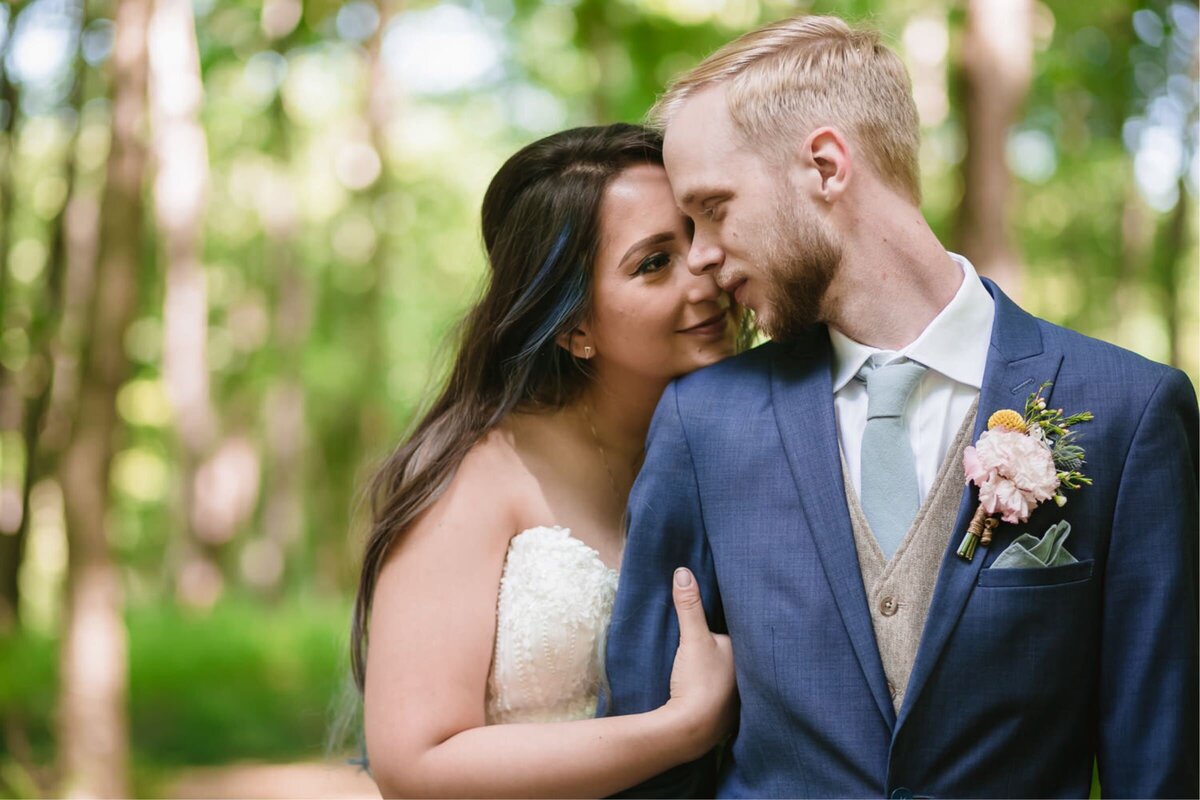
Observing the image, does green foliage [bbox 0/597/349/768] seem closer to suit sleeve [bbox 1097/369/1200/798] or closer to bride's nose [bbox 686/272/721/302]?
bride's nose [bbox 686/272/721/302]

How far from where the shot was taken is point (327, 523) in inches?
971

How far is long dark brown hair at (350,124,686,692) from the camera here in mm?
3018

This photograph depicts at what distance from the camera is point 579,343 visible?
3129 millimetres

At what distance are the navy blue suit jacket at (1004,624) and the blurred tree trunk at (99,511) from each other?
16.1ft

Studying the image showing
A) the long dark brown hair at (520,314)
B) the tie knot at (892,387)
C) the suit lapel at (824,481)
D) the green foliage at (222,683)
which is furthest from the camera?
the green foliage at (222,683)

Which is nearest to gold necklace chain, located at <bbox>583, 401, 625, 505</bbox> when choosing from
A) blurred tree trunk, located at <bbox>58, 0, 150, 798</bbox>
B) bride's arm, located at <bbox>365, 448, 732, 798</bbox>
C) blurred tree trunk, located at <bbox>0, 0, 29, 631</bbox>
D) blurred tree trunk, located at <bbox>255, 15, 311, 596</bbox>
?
bride's arm, located at <bbox>365, 448, 732, 798</bbox>

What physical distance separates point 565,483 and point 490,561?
0.34 meters

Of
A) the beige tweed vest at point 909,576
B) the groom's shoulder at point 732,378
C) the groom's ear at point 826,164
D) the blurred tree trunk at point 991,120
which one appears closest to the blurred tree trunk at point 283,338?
the blurred tree trunk at point 991,120

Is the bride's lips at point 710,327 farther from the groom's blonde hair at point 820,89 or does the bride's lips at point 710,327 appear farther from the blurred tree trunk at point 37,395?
the blurred tree trunk at point 37,395

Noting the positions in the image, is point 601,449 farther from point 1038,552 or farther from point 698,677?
point 1038,552

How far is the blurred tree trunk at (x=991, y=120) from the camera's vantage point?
5.67 m

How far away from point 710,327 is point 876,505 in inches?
30.3

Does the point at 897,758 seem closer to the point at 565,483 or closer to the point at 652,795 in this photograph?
the point at 652,795

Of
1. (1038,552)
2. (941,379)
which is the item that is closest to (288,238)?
(941,379)
